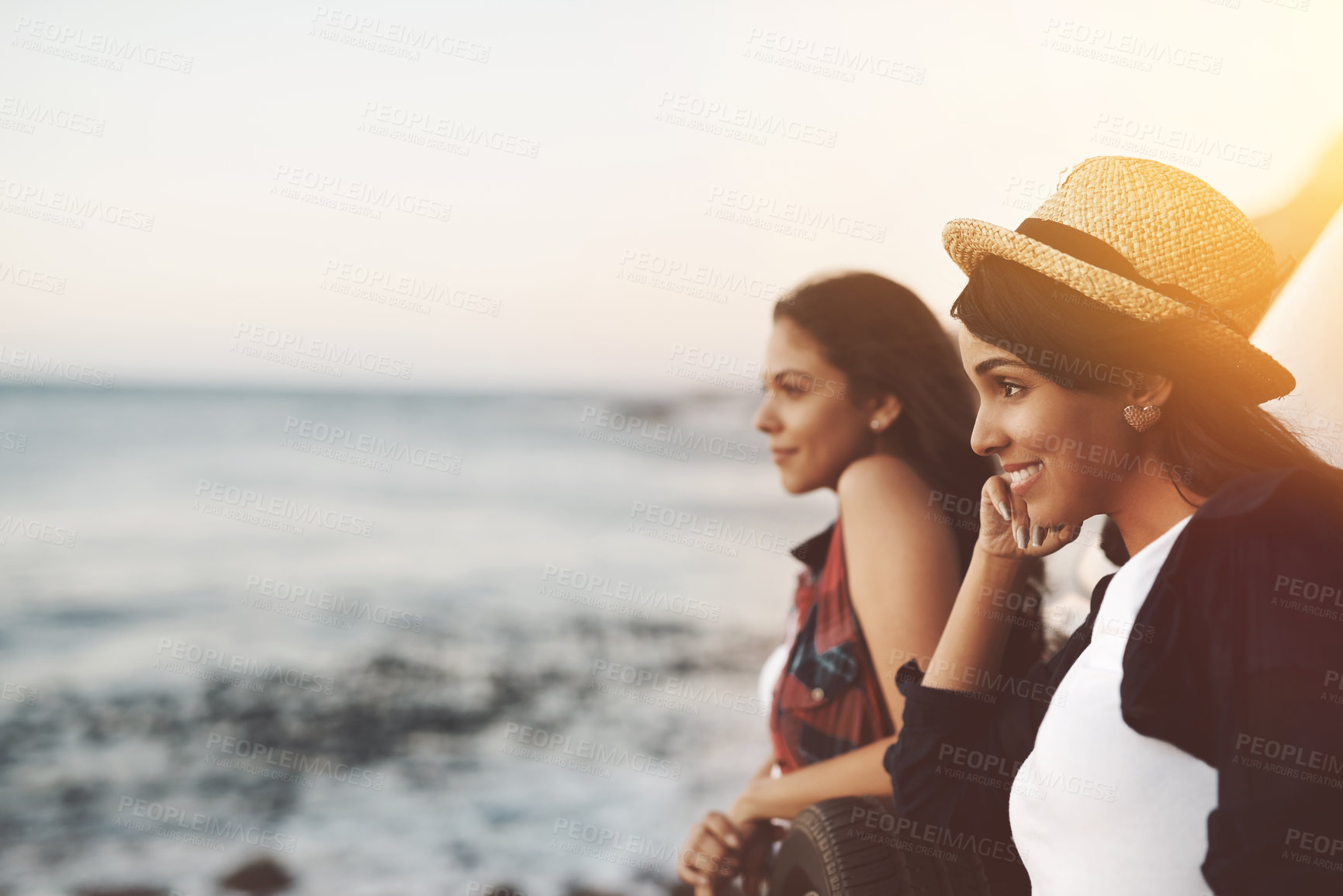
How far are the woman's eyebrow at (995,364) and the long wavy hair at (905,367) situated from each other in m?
0.90

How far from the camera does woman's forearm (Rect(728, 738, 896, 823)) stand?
2104mm

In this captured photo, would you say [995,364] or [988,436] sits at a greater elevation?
[995,364]

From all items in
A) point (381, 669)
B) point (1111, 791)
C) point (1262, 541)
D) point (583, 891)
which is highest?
point (1262, 541)

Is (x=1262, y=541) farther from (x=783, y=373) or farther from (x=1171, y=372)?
(x=783, y=373)

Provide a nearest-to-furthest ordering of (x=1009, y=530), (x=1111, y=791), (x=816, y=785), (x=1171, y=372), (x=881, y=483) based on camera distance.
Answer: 1. (x=1111, y=791)
2. (x=1171, y=372)
3. (x=1009, y=530)
4. (x=816, y=785)
5. (x=881, y=483)

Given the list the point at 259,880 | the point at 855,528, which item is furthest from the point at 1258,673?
the point at 259,880

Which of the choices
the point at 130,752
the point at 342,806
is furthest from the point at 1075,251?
the point at 130,752

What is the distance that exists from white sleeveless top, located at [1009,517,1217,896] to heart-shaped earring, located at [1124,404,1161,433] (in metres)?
0.15

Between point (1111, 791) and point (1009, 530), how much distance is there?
0.57 metres

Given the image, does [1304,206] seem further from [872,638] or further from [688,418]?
[688,418]

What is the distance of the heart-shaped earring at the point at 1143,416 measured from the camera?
134 cm

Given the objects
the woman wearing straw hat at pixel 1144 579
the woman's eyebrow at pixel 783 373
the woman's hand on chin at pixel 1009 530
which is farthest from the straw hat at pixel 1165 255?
the woman's eyebrow at pixel 783 373

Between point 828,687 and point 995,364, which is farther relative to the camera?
point 828,687

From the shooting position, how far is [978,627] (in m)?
1.72
